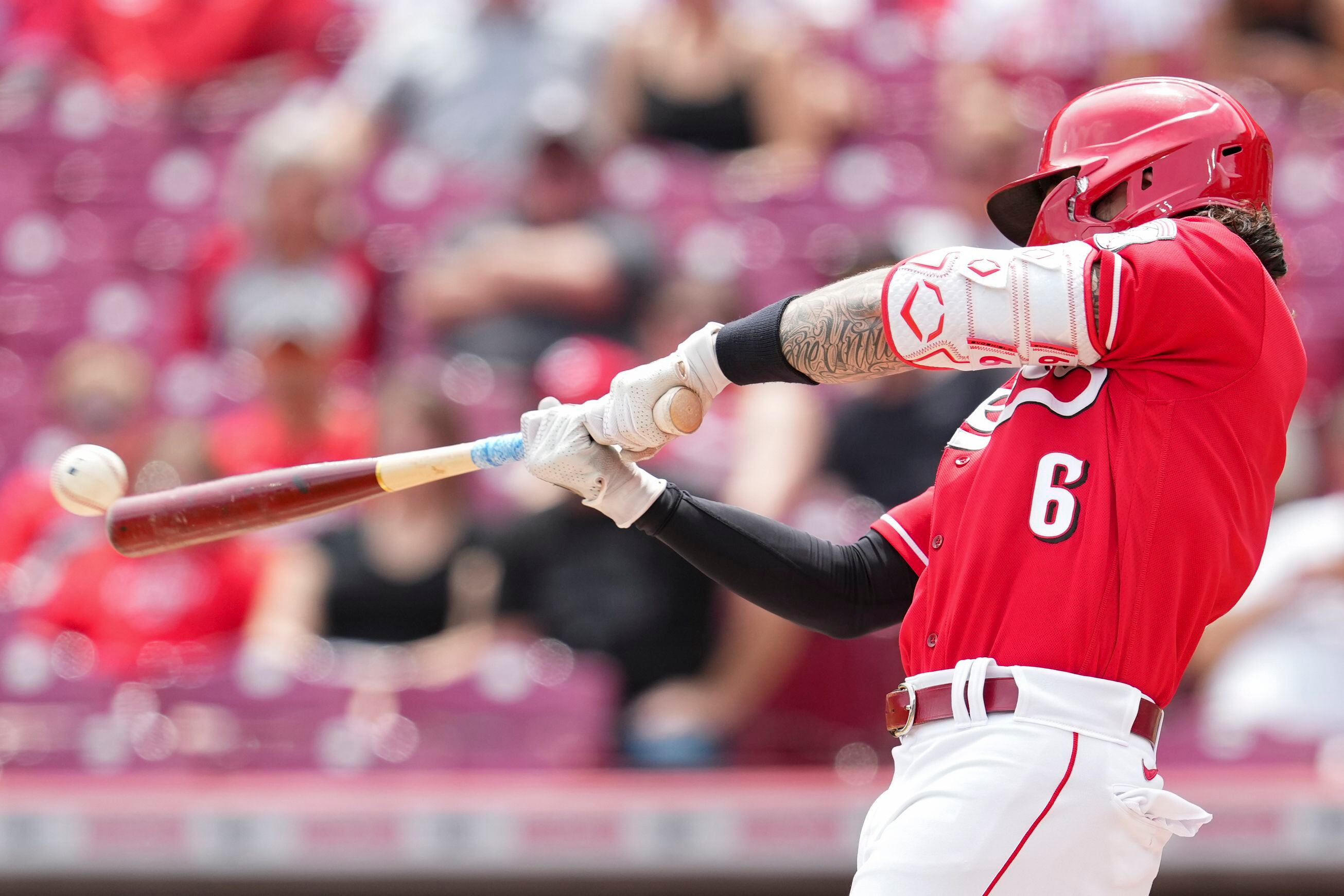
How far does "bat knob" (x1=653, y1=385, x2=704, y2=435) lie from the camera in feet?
7.18

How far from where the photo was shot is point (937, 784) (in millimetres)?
2039

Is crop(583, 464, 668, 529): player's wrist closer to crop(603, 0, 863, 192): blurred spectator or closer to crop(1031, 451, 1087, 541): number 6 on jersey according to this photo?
crop(1031, 451, 1087, 541): number 6 on jersey

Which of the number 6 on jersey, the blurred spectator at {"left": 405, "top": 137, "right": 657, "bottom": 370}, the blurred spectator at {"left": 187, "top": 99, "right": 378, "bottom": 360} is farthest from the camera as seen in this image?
the blurred spectator at {"left": 187, "top": 99, "right": 378, "bottom": 360}

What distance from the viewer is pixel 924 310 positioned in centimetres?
201

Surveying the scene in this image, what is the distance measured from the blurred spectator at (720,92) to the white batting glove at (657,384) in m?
4.42

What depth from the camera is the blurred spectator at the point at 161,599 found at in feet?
15.4

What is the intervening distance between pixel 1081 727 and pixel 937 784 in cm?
19

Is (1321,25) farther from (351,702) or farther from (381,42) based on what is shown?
(351,702)

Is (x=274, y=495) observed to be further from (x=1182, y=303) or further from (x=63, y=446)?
(x=63, y=446)

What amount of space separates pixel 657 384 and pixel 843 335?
28cm

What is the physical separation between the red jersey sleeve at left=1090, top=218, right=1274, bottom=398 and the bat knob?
0.54m

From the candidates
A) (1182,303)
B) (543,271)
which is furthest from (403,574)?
(1182,303)

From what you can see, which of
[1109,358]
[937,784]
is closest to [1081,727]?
[937,784]

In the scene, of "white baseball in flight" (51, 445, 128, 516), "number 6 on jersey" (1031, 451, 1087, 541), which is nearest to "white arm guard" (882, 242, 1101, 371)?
"number 6 on jersey" (1031, 451, 1087, 541)
